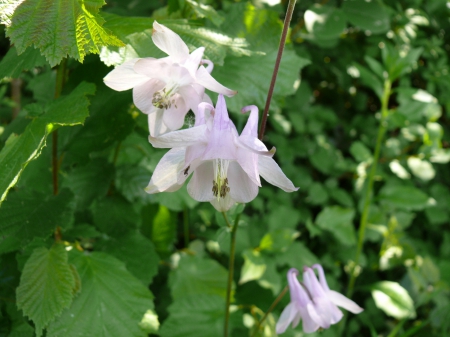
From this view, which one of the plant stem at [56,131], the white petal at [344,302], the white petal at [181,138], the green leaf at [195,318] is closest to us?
the white petal at [181,138]

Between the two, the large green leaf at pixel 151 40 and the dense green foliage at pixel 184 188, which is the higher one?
the large green leaf at pixel 151 40

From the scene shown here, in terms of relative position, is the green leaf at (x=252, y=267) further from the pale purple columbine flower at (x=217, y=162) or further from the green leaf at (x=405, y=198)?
the pale purple columbine flower at (x=217, y=162)

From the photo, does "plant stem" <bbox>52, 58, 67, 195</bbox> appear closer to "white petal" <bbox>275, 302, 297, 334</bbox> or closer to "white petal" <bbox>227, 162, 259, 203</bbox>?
"white petal" <bbox>227, 162, 259, 203</bbox>

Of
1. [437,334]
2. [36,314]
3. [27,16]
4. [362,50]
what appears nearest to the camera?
[27,16]

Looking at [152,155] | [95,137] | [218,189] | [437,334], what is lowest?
[437,334]

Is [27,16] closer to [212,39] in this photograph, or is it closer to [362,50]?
[212,39]

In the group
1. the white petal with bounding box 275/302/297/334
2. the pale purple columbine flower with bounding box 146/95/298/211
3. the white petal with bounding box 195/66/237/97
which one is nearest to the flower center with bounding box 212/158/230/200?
the pale purple columbine flower with bounding box 146/95/298/211

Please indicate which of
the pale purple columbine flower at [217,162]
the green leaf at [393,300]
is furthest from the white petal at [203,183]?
the green leaf at [393,300]

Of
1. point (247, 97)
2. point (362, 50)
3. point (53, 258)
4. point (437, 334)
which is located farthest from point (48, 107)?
point (362, 50)

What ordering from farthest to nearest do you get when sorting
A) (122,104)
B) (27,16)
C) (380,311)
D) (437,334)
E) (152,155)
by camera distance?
(380,311), (437,334), (152,155), (122,104), (27,16)
